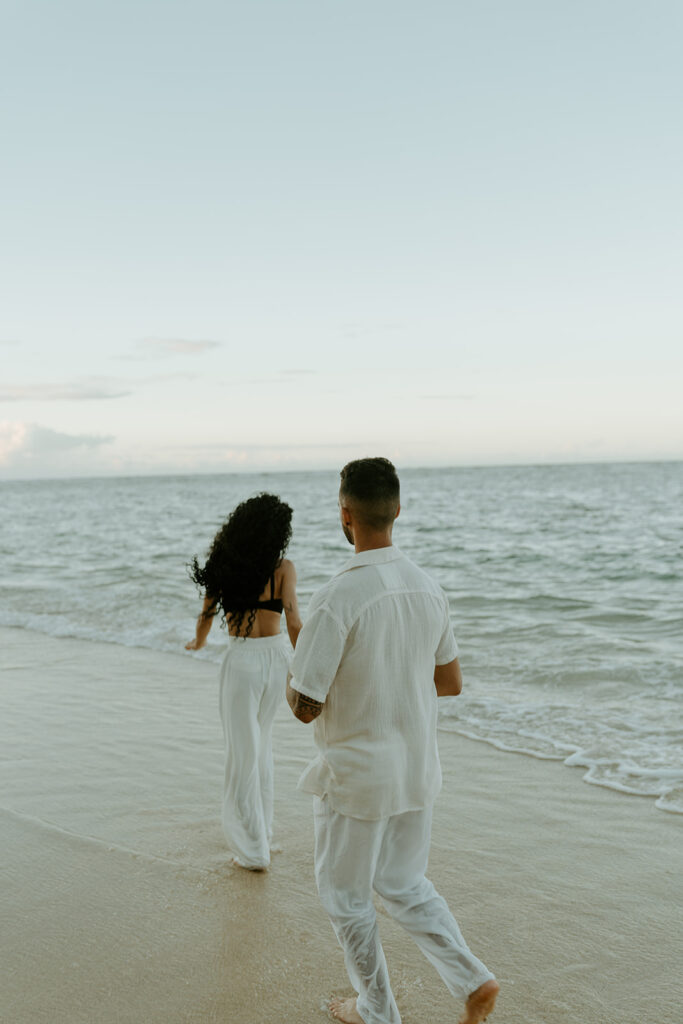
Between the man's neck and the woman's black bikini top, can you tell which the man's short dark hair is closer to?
the man's neck

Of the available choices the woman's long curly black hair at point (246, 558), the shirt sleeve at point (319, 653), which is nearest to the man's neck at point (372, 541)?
the shirt sleeve at point (319, 653)

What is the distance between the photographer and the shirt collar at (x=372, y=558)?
8.29 feet

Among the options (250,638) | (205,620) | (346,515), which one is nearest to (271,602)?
(250,638)

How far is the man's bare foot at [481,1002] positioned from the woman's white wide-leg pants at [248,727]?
157 cm

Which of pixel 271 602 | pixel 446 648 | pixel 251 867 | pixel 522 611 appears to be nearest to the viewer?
pixel 446 648

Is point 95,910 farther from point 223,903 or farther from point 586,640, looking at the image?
point 586,640

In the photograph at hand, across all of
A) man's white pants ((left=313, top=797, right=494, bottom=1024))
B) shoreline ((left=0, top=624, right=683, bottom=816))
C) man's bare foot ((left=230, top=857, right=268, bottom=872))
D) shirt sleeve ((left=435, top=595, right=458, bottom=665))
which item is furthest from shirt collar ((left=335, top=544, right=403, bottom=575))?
shoreline ((left=0, top=624, right=683, bottom=816))

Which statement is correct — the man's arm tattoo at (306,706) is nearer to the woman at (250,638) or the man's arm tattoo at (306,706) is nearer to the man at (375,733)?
the man at (375,733)

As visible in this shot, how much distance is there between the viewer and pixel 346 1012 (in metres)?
2.89

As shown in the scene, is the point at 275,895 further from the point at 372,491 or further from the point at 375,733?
the point at 372,491

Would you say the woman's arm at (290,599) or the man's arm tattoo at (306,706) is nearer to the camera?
the man's arm tattoo at (306,706)

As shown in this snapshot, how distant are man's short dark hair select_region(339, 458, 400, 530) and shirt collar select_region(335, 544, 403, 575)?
78 mm

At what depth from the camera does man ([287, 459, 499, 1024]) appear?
8.20ft

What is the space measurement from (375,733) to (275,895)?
174 centimetres
